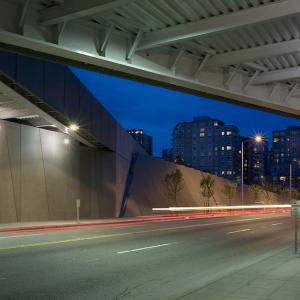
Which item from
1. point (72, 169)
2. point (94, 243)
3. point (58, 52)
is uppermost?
point (58, 52)

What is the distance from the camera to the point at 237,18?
11.7m

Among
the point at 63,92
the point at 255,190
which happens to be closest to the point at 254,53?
the point at 63,92

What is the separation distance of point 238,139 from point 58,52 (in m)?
171

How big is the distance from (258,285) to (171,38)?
6146 mm

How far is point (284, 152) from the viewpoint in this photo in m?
186

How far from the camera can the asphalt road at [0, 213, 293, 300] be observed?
10281 millimetres

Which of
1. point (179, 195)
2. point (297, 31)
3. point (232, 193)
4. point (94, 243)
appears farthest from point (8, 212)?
point (232, 193)

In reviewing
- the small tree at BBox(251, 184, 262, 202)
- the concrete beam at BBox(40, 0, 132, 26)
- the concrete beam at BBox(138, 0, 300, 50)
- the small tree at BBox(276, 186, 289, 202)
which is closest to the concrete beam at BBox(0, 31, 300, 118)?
the concrete beam at BBox(40, 0, 132, 26)

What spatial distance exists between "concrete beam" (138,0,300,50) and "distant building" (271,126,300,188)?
550ft

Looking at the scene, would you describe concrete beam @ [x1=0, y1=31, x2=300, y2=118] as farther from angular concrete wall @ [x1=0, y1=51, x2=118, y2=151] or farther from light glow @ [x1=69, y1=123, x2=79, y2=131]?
light glow @ [x1=69, y1=123, x2=79, y2=131]

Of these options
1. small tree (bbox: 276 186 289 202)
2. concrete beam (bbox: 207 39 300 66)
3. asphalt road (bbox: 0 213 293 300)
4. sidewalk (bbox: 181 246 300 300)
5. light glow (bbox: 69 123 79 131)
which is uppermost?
concrete beam (bbox: 207 39 300 66)

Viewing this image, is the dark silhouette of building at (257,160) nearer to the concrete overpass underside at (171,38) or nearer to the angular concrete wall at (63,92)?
the angular concrete wall at (63,92)

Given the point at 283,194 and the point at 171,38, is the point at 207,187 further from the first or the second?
the point at 171,38

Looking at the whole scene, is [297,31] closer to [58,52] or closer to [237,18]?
[237,18]
